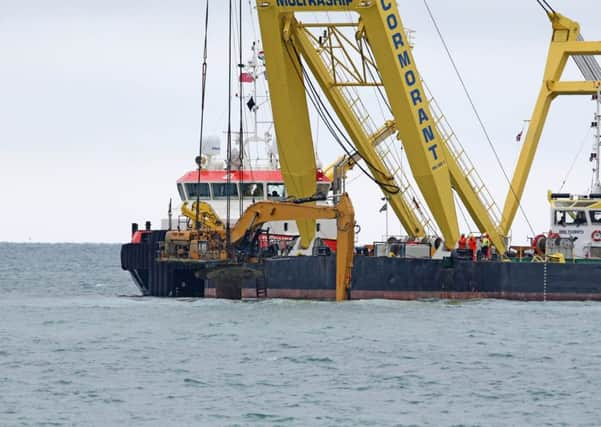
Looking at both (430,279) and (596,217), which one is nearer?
(430,279)

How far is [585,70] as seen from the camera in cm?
5453

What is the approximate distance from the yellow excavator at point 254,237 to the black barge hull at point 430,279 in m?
0.52

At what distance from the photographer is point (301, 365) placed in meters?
30.6

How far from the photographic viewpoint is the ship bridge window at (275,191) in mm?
55375

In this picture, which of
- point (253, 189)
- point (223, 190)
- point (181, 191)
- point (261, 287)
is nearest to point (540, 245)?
point (261, 287)

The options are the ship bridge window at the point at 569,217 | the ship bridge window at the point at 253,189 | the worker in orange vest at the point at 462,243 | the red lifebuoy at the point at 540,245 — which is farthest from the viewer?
the ship bridge window at the point at 253,189

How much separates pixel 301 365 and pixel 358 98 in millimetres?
21737

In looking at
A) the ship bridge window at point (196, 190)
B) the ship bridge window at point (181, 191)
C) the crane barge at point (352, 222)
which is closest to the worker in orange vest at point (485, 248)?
the crane barge at point (352, 222)

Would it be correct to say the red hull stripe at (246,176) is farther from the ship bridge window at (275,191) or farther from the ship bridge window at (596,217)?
the ship bridge window at (596,217)

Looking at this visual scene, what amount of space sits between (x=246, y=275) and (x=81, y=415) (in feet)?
74.8

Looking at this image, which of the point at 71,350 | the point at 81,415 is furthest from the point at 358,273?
the point at 81,415

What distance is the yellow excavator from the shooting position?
46688mm

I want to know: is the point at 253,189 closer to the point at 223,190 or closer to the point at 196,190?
the point at 223,190

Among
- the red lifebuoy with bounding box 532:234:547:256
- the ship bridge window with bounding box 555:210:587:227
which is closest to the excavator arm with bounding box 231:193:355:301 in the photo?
the red lifebuoy with bounding box 532:234:547:256
